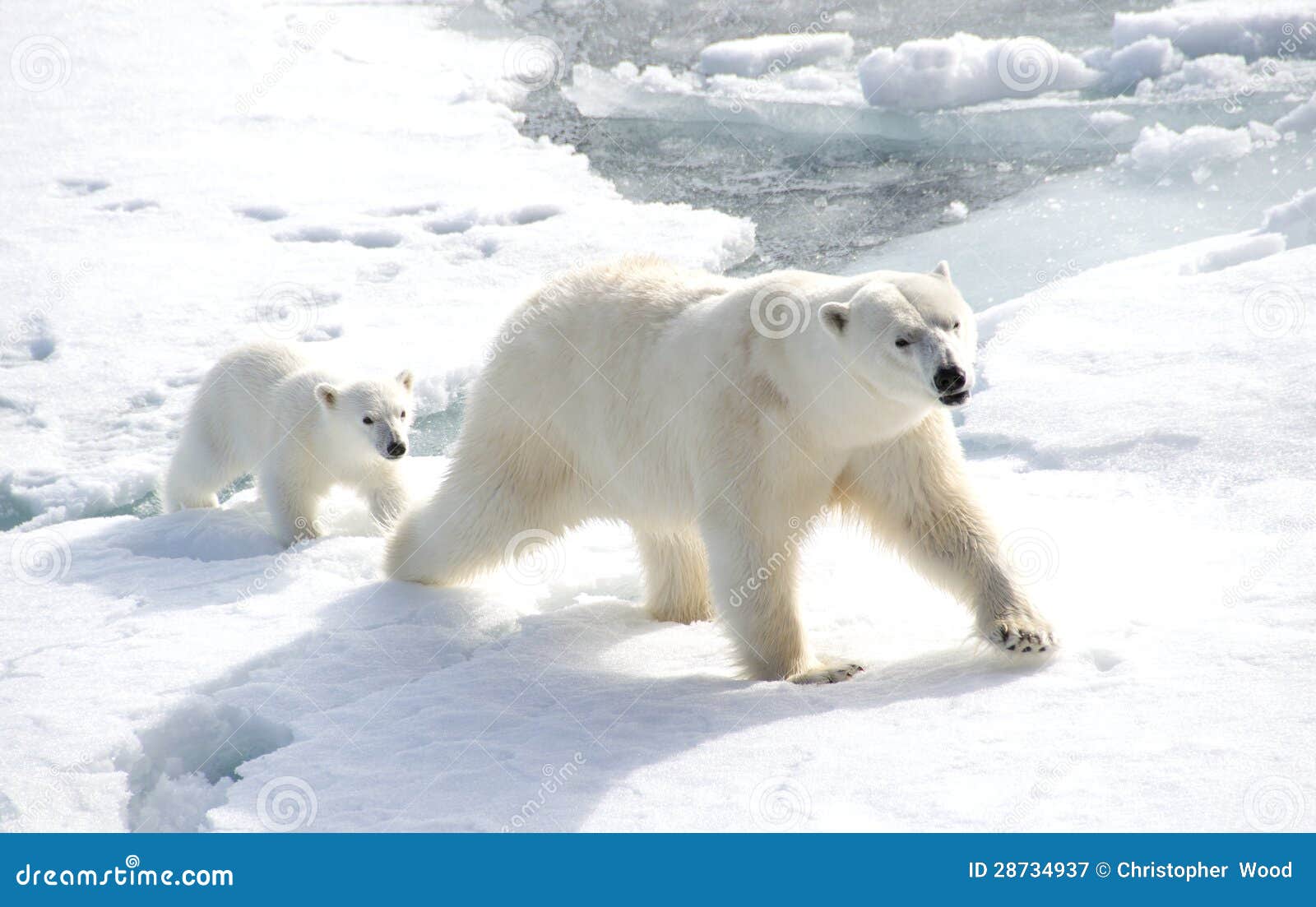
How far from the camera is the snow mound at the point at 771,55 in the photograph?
42.0ft

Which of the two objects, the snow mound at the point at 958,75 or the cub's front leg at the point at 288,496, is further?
the snow mound at the point at 958,75

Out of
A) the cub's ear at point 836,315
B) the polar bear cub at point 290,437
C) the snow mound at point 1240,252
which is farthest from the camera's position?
the snow mound at point 1240,252

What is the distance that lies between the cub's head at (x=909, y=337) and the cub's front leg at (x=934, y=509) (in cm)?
38

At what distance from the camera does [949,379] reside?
10.2 ft

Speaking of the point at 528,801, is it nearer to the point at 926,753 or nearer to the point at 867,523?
the point at 926,753

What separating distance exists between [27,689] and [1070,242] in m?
6.34

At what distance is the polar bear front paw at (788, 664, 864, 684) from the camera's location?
3586mm

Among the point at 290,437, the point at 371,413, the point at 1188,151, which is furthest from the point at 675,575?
the point at 1188,151

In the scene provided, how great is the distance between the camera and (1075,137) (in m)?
9.80

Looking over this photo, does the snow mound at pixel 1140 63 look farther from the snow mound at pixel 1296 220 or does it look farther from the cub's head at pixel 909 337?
the cub's head at pixel 909 337

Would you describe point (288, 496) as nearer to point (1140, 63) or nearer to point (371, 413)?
point (371, 413)

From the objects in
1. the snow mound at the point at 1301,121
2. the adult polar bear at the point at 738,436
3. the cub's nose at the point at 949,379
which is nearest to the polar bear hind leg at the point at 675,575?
the adult polar bear at the point at 738,436

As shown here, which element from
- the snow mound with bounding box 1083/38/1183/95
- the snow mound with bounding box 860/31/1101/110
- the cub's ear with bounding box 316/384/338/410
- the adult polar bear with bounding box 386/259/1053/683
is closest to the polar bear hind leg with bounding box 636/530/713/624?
the adult polar bear with bounding box 386/259/1053/683

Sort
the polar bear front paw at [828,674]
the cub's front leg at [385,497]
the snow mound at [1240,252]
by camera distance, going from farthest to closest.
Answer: the snow mound at [1240,252], the cub's front leg at [385,497], the polar bear front paw at [828,674]
